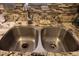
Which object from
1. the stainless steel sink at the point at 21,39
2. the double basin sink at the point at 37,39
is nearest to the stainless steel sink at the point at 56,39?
the double basin sink at the point at 37,39

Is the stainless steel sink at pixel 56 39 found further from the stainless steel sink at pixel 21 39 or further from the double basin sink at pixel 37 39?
the stainless steel sink at pixel 21 39

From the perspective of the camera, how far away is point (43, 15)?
166cm

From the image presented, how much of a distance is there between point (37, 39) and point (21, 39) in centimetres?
25

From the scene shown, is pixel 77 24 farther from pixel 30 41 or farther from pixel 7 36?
pixel 7 36

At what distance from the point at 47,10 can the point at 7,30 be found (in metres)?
0.53

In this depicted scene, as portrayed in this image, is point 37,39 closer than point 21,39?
Yes

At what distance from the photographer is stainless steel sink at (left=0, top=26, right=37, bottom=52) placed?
151 cm

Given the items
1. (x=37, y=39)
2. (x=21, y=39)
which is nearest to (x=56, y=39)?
(x=37, y=39)

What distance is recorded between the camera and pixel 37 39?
57.9 inches

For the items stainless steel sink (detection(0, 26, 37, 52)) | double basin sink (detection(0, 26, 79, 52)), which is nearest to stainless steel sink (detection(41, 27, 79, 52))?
double basin sink (detection(0, 26, 79, 52))

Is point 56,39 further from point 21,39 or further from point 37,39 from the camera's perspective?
point 21,39

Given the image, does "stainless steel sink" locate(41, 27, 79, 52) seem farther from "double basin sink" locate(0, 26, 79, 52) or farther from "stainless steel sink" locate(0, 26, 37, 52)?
"stainless steel sink" locate(0, 26, 37, 52)

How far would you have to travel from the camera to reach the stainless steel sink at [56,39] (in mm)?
1513

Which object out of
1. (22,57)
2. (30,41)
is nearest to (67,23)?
(30,41)
